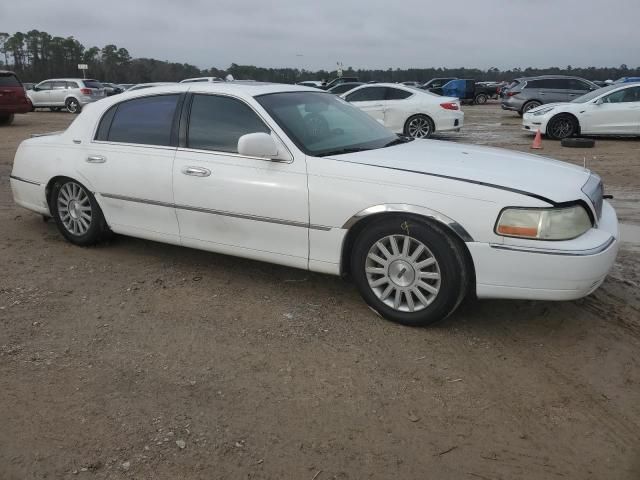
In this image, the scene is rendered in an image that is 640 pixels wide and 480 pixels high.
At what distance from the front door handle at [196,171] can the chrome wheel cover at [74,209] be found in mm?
1303

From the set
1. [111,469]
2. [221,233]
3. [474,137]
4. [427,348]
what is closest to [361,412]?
[427,348]

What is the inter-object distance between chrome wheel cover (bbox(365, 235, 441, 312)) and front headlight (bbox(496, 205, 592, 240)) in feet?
1.60

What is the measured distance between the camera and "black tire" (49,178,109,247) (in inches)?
201

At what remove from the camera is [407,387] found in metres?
3.06

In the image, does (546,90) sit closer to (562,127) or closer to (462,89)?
(562,127)

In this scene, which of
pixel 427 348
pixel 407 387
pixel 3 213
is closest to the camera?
pixel 407 387

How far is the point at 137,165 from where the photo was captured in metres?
4.63

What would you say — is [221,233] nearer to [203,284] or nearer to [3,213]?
[203,284]

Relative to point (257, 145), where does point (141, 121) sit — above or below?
above

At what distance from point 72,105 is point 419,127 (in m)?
18.6

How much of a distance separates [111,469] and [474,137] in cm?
1444

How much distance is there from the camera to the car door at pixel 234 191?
394 centimetres

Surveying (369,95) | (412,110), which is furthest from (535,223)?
(369,95)

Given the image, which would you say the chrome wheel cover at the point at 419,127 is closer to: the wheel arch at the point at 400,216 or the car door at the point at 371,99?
the car door at the point at 371,99
